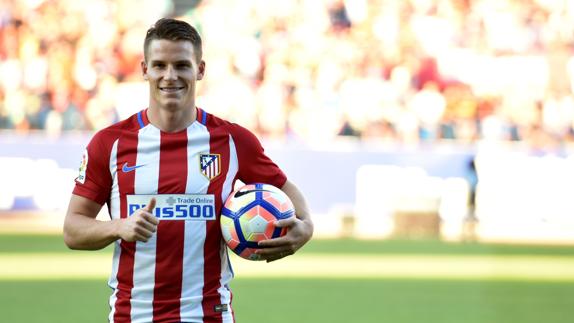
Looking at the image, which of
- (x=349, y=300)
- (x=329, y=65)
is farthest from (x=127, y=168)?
(x=329, y=65)

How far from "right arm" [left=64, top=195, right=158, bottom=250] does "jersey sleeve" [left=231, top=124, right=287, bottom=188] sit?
0.62m

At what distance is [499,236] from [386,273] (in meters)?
6.14

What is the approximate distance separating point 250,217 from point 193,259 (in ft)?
0.97

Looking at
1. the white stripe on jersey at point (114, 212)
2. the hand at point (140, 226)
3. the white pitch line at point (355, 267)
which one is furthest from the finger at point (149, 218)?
the white pitch line at point (355, 267)

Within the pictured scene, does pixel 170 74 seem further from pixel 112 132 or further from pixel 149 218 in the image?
pixel 149 218

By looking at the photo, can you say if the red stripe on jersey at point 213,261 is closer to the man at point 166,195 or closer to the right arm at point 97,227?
the man at point 166,195

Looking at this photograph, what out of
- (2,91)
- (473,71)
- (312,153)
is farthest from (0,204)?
(473,71)

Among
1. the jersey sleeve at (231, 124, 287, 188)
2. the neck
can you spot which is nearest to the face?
the neck

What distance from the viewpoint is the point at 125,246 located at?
419cm

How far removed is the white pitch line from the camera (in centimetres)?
1190

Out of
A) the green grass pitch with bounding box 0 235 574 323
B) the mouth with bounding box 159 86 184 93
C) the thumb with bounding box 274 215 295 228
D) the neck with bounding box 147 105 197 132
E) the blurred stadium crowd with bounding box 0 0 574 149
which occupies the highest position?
the blurred stadium crowd with bounding box 0 0 574 149

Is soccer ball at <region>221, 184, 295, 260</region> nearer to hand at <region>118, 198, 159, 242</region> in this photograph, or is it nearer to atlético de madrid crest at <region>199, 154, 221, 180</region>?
atlético de madrid crest at <region>199, 154, 221, 180</region>

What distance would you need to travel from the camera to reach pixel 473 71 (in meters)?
20.1

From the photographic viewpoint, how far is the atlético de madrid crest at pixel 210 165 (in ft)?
14.1
